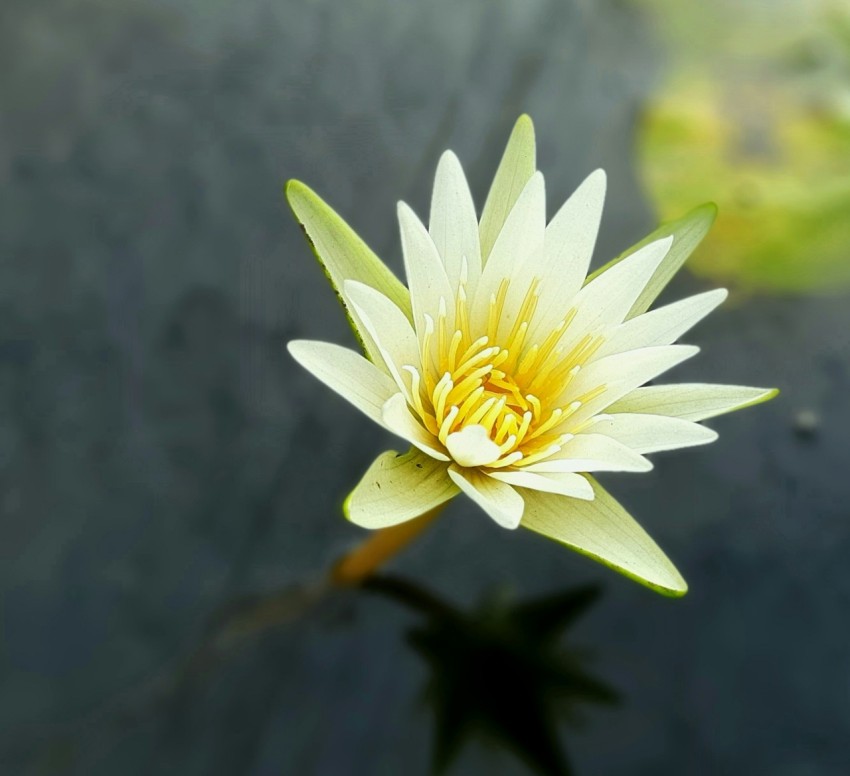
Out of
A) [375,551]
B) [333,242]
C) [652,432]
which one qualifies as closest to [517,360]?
[652,432]

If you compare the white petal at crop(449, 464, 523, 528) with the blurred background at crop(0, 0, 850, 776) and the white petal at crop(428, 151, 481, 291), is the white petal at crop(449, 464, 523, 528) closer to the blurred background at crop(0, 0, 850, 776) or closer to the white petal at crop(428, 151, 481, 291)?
the white petal at crop(428, 151, 481, 291)

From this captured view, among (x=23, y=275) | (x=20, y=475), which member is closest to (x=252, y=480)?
(x=20, y=475)

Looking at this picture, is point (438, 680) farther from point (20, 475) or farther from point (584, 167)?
point (584, 167)

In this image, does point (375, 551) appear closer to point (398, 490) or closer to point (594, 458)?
point (398, 490)

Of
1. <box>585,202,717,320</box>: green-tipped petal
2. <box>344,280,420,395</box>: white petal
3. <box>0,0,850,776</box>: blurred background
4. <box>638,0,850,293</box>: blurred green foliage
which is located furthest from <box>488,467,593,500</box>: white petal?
<box>638,0,850,293</box>: blurred green foliage

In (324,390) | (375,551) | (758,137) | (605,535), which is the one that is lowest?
(375,551)

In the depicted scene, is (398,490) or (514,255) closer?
(398,490)
